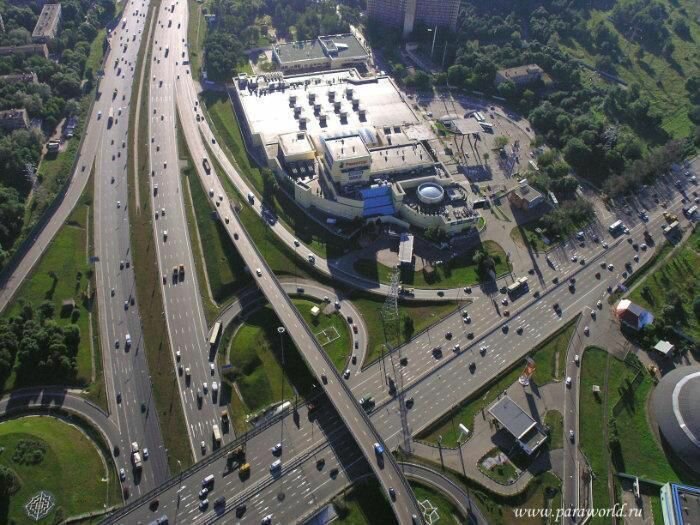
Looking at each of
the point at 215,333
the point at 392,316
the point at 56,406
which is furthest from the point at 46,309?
the point at 392,316

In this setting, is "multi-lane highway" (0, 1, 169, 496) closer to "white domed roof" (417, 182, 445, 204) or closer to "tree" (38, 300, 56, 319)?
"tree" (38, 300, 56, 319)

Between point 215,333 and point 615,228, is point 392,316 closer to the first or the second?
point 215,333

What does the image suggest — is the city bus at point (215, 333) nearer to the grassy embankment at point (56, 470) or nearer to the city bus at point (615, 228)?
the grassy embankment at point (56, 470)

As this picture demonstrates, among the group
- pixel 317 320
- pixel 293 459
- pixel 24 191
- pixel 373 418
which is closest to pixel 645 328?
pixel 373 418

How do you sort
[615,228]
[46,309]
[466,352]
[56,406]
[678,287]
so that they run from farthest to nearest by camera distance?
1. [615,228]
2. [678,287]
3. [466,352]
4. [46,309]
5. [56,406]

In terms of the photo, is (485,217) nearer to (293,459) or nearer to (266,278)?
(266,278)

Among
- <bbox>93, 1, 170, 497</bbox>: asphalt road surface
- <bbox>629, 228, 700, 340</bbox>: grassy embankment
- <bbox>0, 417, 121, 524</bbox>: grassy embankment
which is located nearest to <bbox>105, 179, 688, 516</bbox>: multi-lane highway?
<bbox>629, 228, 700, 340</bbox>: grassy embankment

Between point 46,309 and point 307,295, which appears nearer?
point 46,309

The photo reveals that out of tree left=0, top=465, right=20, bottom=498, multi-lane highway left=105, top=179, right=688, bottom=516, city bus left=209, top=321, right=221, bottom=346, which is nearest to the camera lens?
tree left=0, top=465, right=20, bottom=498

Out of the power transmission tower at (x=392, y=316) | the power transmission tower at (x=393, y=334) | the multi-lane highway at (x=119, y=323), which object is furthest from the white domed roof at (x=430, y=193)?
the multi-lane highway at (x=119, y=323)
